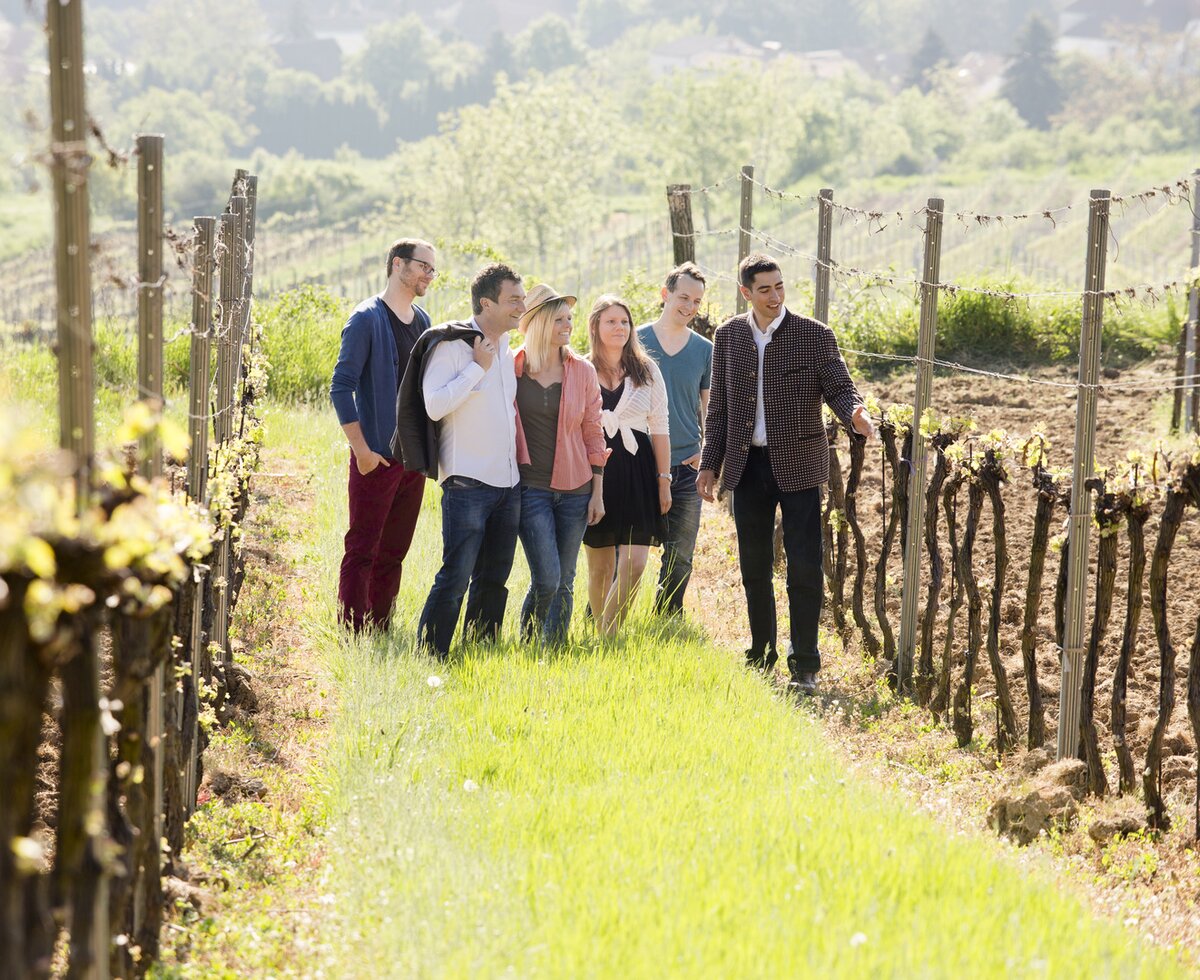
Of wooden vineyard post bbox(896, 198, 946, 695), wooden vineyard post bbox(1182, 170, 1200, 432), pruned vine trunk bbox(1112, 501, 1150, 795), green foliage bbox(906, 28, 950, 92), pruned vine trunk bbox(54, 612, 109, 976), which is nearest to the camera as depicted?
pruned vine trunk bbox(54, 612, 109, 976)

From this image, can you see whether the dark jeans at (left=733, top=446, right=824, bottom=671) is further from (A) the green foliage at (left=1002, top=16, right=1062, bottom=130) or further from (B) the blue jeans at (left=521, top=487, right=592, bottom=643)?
(A) the green foliage at (left=1002, top=16, right=1062, bottom=130)

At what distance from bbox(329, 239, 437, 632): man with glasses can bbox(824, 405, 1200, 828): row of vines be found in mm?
2067

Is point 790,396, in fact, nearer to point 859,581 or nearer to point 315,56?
point 859,581

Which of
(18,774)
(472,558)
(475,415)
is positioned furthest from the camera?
(472,558)

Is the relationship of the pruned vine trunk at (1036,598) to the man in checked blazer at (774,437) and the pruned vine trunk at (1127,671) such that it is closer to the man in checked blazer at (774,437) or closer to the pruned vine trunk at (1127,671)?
the pruned vine trunk at (1127,671)

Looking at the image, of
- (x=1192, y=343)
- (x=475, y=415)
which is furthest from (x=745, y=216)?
(x=475, y=415)

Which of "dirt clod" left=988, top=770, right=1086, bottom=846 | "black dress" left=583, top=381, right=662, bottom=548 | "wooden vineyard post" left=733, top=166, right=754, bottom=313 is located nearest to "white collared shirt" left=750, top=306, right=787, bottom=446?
"black dress" left=583, top=381, right=662, bottom=548

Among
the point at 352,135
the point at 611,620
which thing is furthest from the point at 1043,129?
the point at 611,620

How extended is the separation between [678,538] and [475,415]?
145 centimetres

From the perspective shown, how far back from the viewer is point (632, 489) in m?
6.48

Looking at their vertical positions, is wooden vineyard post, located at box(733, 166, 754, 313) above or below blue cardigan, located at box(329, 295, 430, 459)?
above

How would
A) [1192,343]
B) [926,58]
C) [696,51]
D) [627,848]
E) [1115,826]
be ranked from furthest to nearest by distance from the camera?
[696,51] < [926,58] < [1192,343] < [1115,826] < [627,848]

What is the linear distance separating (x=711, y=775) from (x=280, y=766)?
163 cm

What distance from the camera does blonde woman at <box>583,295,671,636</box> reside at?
631 centimetres
